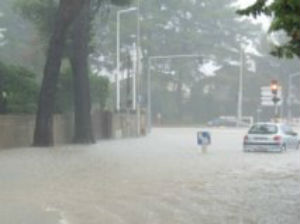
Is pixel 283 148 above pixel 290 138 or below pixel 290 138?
below

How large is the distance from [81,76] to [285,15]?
3375 centimetres

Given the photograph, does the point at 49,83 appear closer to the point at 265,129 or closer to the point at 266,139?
the point at 265,129

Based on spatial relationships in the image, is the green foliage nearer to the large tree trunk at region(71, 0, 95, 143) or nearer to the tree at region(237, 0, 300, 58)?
the large tree trunk at region(71, 0, 95, 143)

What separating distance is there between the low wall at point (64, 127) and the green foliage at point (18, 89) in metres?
0.81

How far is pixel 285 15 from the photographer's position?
502 inches

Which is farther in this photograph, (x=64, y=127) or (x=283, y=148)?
(x=64, y=127)

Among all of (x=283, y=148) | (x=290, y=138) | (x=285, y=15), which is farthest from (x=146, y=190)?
(x=290, y=138)

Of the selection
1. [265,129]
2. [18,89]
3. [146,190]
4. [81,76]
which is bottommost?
[146,190]

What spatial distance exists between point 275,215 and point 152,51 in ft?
281

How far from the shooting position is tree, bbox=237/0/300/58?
12.5 meters

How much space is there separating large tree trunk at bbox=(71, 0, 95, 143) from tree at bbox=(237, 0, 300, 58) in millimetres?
30147

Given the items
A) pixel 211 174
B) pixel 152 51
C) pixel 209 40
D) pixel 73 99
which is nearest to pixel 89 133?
pixel 73 99

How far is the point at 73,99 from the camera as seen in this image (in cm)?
4962

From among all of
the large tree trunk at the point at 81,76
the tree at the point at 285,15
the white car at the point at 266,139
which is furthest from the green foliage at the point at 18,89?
the tree at the point at 285,15
